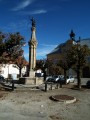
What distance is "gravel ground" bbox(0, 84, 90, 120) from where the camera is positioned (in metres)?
14.7

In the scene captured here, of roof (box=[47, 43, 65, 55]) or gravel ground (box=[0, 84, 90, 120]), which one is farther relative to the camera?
roof (box=[47, 43, 65, 55])

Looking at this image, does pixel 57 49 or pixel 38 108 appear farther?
pixel 57 49

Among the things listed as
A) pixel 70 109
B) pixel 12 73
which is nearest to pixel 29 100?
pixel 70 109

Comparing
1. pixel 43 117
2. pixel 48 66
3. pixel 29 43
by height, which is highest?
pixel 29 43

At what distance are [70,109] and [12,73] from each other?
5536 centimetres

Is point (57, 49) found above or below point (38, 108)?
above

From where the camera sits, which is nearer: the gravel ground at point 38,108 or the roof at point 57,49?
the gravel ground at point 38,108

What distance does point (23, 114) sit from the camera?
→ 15.3 m

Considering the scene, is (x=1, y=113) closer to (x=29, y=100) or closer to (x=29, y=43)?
(x=29, y=100)

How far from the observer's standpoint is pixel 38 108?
17.5m

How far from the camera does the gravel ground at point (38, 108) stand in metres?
14.7

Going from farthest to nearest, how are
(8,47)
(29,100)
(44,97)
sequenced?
(8,47), (44,97), (29,100)

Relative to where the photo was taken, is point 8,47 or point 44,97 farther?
point 8,47

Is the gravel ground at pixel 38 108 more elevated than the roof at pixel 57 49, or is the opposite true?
the roof at pixel 57 49
